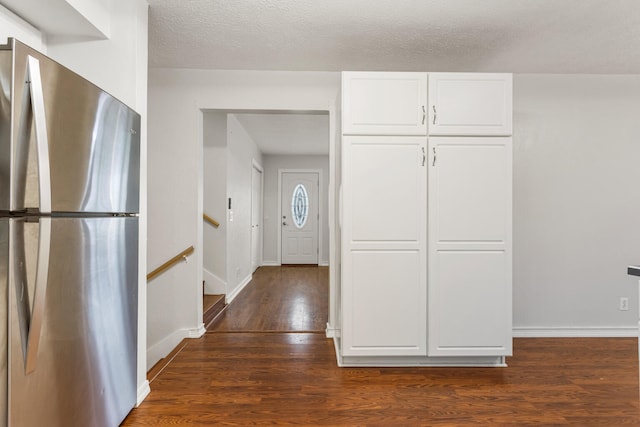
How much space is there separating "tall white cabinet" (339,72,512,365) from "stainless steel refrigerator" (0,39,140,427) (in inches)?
54.0

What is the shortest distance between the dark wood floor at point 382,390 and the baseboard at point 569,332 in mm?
240

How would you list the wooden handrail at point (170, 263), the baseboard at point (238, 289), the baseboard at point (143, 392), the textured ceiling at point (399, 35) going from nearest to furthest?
the baseboard at point (143, 392) → the textured ceiling at point (399, 35) → the wooden handrail at point (170, 263) → the baseboard at point (238, 289)

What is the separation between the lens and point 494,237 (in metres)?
2.58

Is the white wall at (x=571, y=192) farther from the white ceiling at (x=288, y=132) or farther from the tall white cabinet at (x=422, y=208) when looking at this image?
the white ceiling at (x=288, y=132)

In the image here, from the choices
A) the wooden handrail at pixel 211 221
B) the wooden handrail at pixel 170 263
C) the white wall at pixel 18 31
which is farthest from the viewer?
the wooden handrail at pixel 211 221

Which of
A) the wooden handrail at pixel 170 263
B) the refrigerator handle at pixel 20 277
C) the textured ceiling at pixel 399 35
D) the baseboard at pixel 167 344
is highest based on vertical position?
the textured ceiling at pixel 399 35

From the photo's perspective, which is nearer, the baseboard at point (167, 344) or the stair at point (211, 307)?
the baseboard at point (167, 344)

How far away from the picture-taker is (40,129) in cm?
127

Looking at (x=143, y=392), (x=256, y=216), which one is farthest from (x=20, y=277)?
(x=256, y=216)

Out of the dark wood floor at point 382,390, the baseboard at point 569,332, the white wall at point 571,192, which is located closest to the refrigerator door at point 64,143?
the dark wood floor at point 382,390

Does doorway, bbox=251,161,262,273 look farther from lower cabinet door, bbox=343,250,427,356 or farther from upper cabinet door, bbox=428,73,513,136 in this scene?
upper cabinet door, bbox=428,73,513,136

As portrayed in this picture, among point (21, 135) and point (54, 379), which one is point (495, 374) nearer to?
point (54, 379)

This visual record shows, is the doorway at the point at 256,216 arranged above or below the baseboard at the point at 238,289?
above

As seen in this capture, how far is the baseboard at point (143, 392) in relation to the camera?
2.10m
